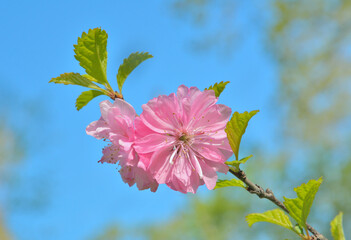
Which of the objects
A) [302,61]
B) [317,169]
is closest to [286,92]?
[302,61]

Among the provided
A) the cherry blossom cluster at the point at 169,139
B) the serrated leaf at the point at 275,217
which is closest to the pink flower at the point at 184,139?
the cherry blossom cluster at the point at 169,139

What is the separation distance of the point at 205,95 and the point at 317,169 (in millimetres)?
9218

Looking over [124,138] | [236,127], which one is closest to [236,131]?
[236,127]

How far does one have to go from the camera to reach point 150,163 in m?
0.74

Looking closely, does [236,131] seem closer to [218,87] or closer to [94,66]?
[218,87]

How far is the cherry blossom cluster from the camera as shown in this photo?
75 cm

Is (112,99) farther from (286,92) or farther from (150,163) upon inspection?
(286,92)

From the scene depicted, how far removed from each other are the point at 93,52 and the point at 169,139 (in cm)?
24

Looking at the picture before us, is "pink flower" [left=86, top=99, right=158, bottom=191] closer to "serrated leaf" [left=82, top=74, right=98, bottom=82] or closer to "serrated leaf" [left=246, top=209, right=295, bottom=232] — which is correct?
"serrated leaf" [left=82, top=74, right=98, bottom=82]

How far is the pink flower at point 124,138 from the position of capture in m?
0.74

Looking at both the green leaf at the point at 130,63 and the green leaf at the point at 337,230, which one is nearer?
the green leaf at the point at 337,230

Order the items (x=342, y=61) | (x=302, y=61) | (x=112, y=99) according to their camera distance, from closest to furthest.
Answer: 1. (x=112, y=99)
2. (x=342, y=61)
3. (x=302, y=61)

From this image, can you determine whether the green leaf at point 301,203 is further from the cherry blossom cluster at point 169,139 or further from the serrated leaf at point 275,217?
the cherry blossom cluster at point 169,139

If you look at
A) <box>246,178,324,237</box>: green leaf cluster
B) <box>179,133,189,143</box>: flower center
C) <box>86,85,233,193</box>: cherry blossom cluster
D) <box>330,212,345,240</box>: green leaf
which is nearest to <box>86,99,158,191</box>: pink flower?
<box>86,85,233,193</box>: cherry blossom cluster
